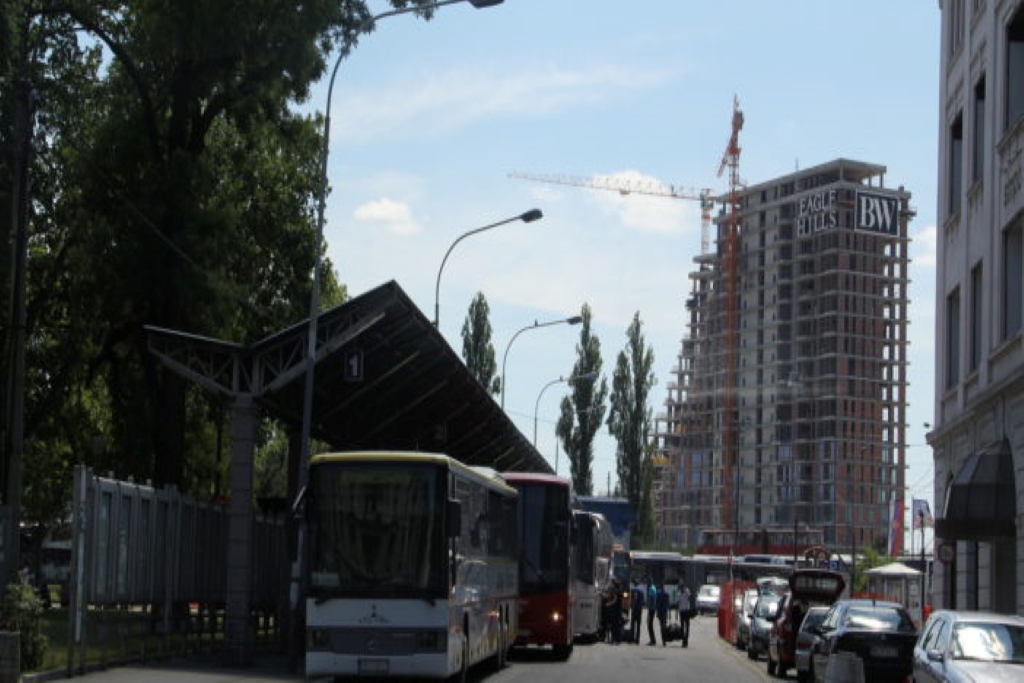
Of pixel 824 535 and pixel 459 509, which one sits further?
pixel 824 535

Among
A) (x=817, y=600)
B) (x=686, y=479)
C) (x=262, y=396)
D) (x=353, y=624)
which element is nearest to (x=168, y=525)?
(x=262, y=396)

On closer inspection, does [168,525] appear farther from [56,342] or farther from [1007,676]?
[56,342]

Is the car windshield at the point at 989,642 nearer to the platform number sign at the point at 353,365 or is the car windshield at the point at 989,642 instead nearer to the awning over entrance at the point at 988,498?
→ the awning over entrance at the point at 988,498

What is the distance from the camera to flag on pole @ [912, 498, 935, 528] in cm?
5925

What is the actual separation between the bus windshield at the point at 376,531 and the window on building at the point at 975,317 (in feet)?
58.4

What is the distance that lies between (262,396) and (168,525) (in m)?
2.86

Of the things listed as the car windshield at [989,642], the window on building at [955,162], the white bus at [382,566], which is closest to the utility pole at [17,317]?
the white bus at [382,566]

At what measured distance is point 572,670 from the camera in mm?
29250

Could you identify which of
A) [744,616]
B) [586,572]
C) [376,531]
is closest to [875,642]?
[376,531]

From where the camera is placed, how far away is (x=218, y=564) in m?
29.9

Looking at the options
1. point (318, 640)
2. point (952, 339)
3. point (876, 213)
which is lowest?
point (318, 640)

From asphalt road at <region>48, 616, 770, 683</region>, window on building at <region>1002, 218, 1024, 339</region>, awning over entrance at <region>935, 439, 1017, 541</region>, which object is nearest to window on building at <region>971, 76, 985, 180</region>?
window on building at <region>1002, 218, 1024, 339</region>

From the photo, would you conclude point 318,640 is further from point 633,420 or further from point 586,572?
point 633,420

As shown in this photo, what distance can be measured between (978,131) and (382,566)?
2001cm
